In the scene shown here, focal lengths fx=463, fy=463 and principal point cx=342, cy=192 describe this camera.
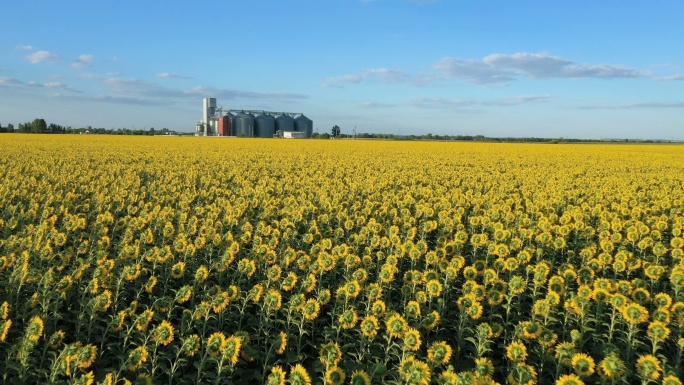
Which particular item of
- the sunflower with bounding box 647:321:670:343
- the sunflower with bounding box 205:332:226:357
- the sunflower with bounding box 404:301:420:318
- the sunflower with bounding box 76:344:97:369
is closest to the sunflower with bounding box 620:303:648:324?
the sunflower with bounding box 647:321:670:343

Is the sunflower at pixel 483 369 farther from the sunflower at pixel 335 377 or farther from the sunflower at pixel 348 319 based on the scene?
the sunflower at pixel 348 319

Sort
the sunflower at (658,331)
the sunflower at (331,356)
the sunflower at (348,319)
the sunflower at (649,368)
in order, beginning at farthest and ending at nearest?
1. the sunflower at (348,319)
2. the sunflower at (658,331)
3. the sunflower at (331,356)
4. the sunflower at (649,368)

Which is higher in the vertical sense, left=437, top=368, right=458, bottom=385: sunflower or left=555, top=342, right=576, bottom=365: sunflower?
left=437, top=368, right=458, bottom=385: sunflower

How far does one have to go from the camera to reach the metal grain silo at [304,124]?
114 meters

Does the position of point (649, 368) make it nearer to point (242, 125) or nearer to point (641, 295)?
point (641, 295)

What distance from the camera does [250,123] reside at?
105 meters

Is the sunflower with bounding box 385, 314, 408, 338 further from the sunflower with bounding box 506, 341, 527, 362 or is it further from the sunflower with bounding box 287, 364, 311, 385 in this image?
the sunflower with bounding box 287, 364, 311, 385

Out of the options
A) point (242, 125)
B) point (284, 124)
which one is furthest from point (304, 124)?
point (242, 125)

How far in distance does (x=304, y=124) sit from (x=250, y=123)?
15.4 metres

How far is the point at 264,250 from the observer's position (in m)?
6.60

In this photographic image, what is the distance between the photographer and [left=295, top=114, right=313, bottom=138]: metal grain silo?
373 feet

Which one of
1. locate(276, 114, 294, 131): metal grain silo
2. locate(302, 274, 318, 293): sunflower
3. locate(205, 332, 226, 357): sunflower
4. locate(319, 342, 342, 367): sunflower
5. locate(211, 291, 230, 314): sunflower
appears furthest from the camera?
locate(276, 114, 294, 131): metal grain silo

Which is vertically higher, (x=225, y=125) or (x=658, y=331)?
(x=225, y=125)

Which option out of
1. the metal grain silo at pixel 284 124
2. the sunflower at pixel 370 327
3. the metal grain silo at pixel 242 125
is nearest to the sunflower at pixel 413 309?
the sunflower at pixel 370 327
